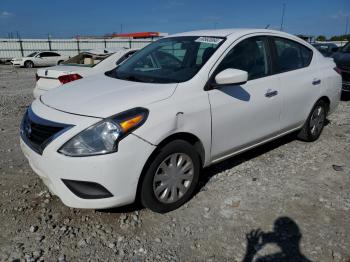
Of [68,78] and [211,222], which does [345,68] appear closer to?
[68,78]

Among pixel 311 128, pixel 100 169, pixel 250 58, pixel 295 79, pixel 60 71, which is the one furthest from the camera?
pixel 60 71

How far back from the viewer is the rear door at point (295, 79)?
4.00 meters

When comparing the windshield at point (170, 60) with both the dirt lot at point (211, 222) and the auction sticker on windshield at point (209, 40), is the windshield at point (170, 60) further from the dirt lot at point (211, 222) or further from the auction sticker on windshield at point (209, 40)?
the dirt lot at point (211, 222)

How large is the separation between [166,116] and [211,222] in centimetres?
108

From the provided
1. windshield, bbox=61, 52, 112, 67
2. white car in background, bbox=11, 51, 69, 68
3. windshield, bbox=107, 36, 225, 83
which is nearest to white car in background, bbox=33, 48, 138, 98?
windshield, bbox=61, 52, 112, 67

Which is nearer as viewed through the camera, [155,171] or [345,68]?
[155,171]

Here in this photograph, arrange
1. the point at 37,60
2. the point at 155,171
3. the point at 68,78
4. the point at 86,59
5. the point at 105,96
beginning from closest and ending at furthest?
1. the point at 155,171
2. the point at 105,96
3. the point at 68,78
4. the point at 86,59
5. the point at 37,60

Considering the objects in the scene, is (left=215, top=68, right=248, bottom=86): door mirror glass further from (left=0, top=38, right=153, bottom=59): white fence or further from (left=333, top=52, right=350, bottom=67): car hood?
(left=0, top=38, right=153, bottom=59): white fence

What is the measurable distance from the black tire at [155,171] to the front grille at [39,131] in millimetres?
782

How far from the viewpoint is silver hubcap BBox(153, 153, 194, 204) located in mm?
2914

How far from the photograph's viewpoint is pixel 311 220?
9.85 ft

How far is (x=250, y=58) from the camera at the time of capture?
3.67 metres

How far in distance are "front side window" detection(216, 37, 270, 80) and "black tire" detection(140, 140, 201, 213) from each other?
0.92 metres

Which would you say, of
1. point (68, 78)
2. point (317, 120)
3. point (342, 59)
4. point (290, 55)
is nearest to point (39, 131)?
point (290, 55)
